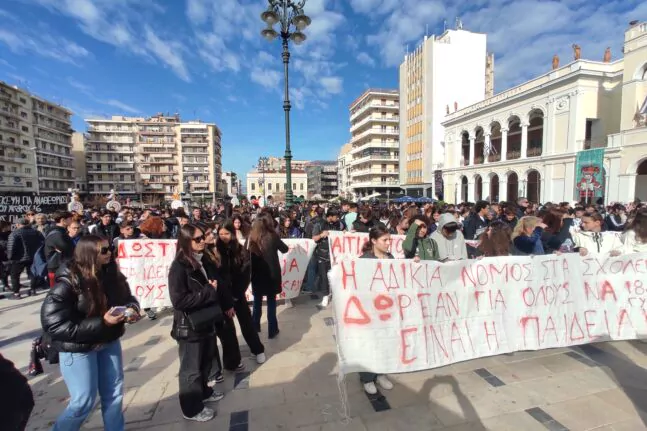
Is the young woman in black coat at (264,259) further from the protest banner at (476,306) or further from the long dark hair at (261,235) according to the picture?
the protest banner at (476,306)

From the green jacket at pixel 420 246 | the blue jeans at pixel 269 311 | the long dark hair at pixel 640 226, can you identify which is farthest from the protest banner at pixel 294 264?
the long dark hair at pixel 640 226

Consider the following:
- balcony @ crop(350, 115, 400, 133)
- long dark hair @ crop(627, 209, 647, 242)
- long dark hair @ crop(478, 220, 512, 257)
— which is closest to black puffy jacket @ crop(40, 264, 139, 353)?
long dark hair @ crop(478, 220, 512, 257)

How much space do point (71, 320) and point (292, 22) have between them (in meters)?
→ 9.39

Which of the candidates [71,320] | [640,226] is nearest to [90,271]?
[71,320]

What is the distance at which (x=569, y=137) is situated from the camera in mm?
24875

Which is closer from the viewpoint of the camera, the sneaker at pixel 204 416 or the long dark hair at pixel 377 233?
the sneaker at pixel 204 416

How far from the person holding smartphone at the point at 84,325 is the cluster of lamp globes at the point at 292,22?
830 centimetres

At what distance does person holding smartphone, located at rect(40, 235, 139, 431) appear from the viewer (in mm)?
1994

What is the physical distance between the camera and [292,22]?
29.3ft

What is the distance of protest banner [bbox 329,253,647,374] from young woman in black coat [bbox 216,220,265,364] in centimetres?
149

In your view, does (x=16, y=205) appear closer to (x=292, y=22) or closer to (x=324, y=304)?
(x=292, y=22)

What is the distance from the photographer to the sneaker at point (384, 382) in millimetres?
3166

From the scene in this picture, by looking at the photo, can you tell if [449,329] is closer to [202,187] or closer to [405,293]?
[405,293]

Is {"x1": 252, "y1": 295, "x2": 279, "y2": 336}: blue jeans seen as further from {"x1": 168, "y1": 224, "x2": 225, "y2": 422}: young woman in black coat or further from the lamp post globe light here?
the lamp post globe light
